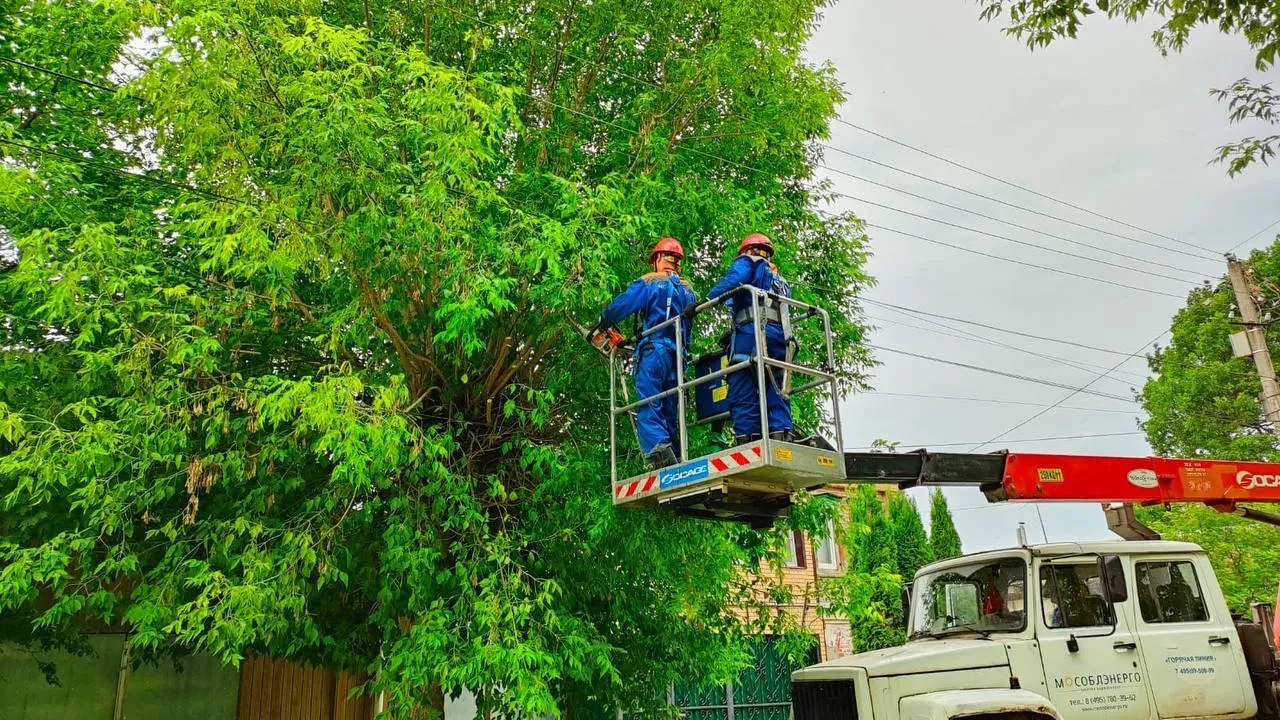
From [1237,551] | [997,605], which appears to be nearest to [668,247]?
[997,605]

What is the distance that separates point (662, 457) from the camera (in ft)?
21.7

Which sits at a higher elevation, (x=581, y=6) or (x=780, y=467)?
(x=581, y=6)

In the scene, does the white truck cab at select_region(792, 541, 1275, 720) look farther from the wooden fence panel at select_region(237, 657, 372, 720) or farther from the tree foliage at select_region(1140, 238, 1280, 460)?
the tree foliage at select_region(1140, 238, 1280, 460)

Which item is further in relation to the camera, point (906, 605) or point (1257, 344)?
point (1257, 344)

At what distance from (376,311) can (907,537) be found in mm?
19003

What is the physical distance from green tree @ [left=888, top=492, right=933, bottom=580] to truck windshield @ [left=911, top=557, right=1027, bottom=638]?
15998 millimetres

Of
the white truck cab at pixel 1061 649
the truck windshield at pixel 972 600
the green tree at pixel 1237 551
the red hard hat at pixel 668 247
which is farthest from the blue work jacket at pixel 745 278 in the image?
the green tree at pixel 1237 551

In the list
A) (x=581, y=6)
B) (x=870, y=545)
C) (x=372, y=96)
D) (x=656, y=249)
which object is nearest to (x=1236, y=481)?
(x=656, y=249)

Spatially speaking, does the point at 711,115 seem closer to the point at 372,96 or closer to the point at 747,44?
the point at 747,44

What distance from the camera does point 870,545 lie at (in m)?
22.7

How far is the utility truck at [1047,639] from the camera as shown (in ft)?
21.2

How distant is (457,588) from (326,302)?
325cm

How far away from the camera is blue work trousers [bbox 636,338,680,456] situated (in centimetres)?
678

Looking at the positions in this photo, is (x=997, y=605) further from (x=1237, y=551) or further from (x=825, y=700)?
(x=1237, y=551)
